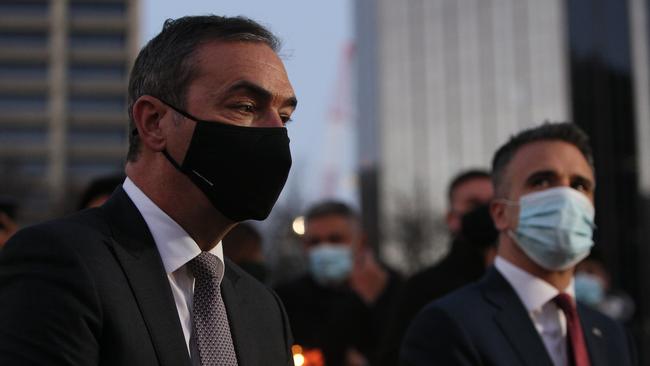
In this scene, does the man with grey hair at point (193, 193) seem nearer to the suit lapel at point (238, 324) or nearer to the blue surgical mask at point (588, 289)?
the suit lapel at point (238, 324)

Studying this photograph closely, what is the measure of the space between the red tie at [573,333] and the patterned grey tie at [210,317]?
1646mm

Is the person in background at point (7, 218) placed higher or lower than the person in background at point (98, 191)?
lower

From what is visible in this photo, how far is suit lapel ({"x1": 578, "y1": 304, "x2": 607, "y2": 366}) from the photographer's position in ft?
12.2

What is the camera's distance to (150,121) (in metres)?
2.56

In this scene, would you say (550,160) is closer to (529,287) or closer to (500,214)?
(500,214)

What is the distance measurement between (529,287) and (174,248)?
1.82 metres

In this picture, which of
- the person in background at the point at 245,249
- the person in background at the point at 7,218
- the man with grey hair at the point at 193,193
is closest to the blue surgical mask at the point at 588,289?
the person in background at the point at 245,249

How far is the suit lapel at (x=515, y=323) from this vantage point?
3598 millimetres

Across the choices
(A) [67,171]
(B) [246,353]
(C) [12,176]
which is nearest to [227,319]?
(B) [246,353]

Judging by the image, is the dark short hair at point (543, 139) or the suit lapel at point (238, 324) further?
the dark short hair at point (543, 139)

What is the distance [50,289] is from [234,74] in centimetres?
74

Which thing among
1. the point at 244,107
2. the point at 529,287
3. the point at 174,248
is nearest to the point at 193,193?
the point at 174,248

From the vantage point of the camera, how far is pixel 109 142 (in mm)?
90625

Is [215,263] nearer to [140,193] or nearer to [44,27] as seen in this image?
[140,193]
